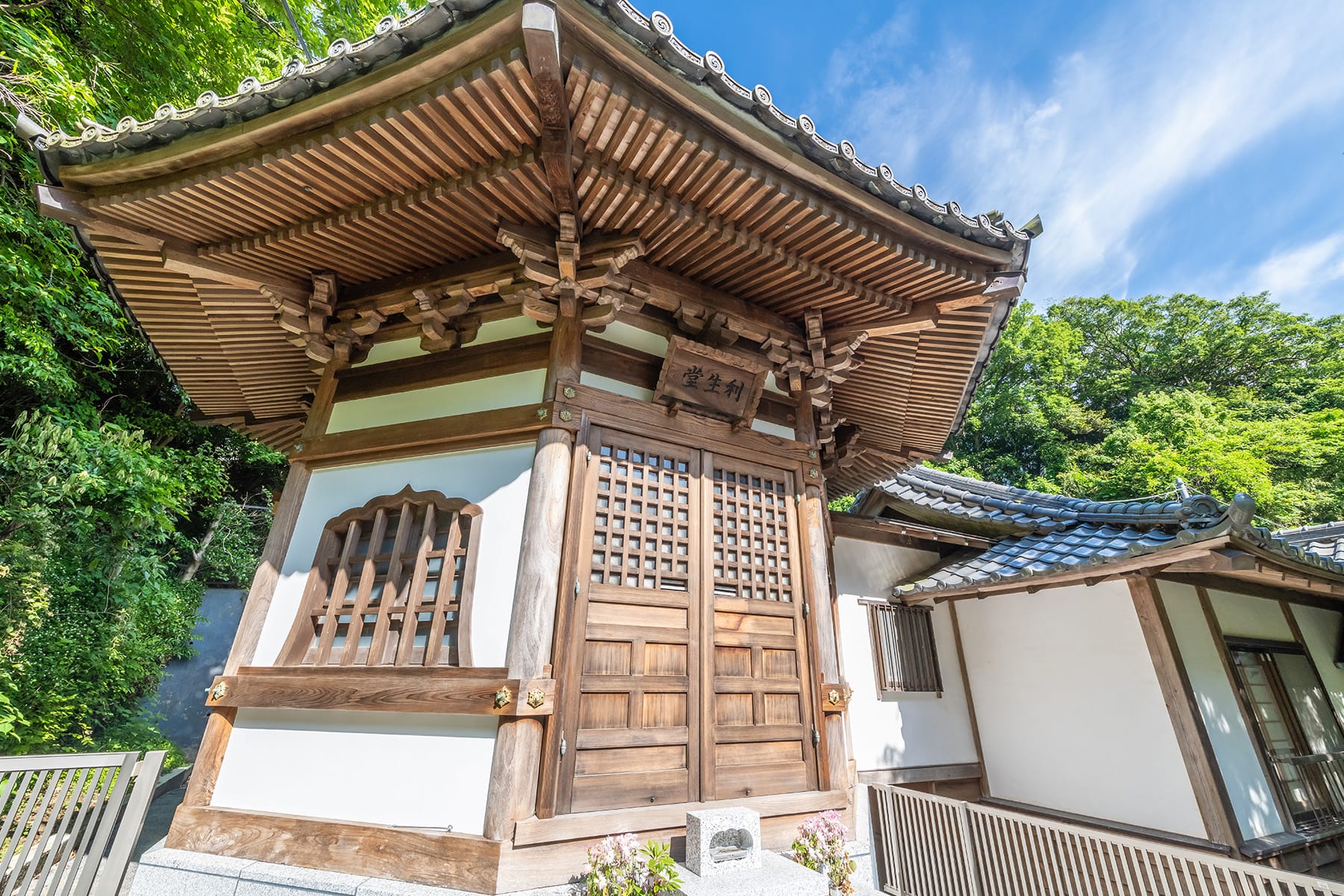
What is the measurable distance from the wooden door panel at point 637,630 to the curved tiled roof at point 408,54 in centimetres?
227

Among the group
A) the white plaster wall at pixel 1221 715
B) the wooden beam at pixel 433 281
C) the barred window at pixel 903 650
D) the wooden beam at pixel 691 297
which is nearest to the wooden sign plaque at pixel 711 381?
the wooden beam at pixel 691 297

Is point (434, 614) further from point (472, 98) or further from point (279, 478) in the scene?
point (279, 478)

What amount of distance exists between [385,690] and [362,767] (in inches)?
18.3

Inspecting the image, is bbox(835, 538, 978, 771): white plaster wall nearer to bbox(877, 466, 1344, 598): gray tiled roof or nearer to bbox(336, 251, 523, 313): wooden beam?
bbox(877, 466, 1344, 598): gray tiled roof

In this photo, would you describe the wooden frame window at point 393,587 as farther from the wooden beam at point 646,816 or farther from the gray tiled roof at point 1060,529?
the gray tiled roof at point 1060,529

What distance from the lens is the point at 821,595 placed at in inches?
184

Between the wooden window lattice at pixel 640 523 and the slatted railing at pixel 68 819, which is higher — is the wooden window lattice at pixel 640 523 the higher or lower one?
the higher one

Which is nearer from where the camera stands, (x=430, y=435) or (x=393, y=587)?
(x=393, y=587)

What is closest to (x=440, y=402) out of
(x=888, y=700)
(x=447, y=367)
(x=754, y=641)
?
(x=447, y=367)

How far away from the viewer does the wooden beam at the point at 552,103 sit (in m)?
2.59

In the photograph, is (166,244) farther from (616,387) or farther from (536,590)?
(536,590)

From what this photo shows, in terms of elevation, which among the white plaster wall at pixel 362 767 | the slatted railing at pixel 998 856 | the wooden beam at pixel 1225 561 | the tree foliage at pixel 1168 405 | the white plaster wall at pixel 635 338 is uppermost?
the tree foliage at pixel 1168 405

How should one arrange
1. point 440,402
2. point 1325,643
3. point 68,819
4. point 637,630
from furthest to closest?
point 1325,643
point 440,402
point 637,630
point 68,819

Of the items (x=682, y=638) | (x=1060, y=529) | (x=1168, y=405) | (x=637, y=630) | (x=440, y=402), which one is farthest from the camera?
(x=1168, y=405)
